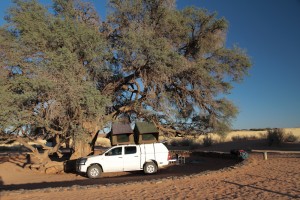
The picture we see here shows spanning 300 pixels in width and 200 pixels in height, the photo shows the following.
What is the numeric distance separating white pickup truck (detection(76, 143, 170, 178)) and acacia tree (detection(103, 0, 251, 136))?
3615 mm

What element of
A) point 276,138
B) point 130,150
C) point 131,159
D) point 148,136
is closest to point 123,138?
point 148,136

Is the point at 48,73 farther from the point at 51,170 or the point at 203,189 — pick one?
the point at 203,189

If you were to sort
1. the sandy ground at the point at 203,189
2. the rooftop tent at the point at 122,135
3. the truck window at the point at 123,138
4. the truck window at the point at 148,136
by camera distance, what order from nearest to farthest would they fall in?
the sandy ground at the point at 203,189 → the rooftop tent at the point at 122,135 → the truck window at the point at 148,136 → the truck window at the point at 123,138

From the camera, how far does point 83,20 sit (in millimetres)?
23062

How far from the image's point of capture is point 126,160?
18906 millimetres

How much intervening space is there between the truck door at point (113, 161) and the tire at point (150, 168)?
148 cm

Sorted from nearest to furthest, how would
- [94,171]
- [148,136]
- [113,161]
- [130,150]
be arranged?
[94,171] < [113,161] < [130,150] < [148,136]

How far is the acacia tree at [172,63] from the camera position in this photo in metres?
19.9

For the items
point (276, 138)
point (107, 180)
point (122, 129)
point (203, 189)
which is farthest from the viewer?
point (276, 138)

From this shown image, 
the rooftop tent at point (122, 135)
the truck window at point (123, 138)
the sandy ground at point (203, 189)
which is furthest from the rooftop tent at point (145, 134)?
the sandy ground at point (203, 189)

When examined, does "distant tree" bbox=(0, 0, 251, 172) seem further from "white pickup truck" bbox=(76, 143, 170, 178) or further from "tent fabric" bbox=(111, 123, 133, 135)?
"tent fabric" bbox=(111, 123, 133, 135)

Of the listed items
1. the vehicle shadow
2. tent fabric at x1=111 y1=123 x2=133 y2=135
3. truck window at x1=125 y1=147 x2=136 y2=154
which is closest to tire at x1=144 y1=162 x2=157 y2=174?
the vehicle shadow

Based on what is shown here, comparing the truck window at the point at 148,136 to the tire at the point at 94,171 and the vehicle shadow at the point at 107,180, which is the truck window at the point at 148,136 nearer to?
the vehicle shadow at the point at 107,180

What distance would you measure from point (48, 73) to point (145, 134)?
47.4 feet
